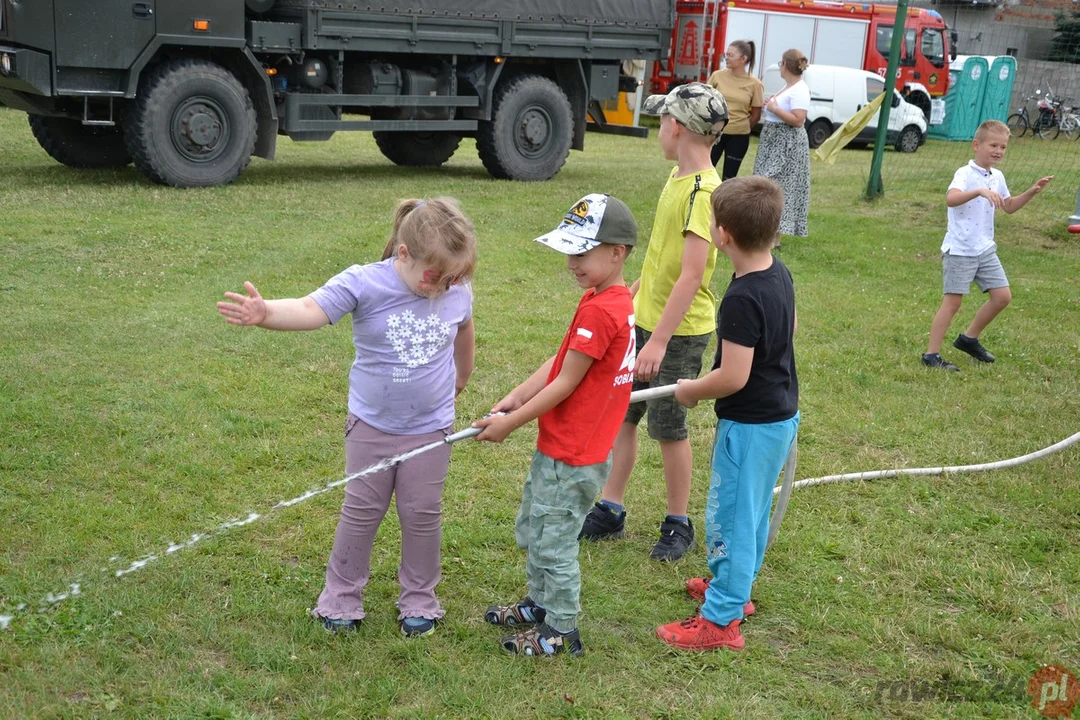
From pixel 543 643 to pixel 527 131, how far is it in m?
11.1

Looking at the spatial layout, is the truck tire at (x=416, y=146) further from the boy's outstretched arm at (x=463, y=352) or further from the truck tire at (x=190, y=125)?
the boy's outstretched arm at (x=463, y=352)

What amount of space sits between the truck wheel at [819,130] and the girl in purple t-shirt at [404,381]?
2029 centimetres

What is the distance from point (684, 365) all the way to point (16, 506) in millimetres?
2684

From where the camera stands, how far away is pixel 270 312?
2.98m

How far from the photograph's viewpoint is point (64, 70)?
10.2 metres

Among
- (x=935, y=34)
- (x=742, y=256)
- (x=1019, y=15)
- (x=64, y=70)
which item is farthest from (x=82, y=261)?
(x=935, y=34)

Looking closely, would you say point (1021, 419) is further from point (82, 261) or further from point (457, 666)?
point (82, 261)

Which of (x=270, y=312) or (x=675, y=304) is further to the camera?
(x=675, y=304)

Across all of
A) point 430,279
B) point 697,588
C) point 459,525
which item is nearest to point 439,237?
point 430,279

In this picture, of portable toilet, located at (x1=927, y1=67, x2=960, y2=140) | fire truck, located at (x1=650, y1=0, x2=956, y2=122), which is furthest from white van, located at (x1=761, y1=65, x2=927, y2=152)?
portable toilet, located at (x1=927, y1=67, x2=960, y2=140)

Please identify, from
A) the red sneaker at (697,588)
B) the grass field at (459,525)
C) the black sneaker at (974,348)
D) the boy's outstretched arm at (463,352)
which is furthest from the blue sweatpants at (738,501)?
the black sneaker at (974,348)

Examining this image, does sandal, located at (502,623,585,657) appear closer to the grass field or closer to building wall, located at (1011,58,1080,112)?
the grass field

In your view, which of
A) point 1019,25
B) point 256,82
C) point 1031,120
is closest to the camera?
point 256,82

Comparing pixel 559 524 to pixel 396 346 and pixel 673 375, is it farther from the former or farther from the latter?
pixel 673 375
